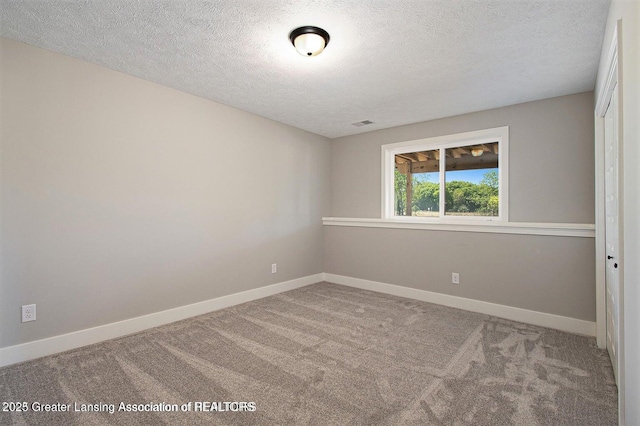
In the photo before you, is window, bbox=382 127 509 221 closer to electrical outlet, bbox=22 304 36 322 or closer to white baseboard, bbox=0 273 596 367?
white baseboard, bbox=0 273 596 367

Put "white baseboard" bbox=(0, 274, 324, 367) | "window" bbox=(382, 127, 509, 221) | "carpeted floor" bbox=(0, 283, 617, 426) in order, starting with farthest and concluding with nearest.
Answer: "window" bbox=(382, 127, 509, 221) → "white baseboard" bbox=(0, 274, 324, 367) → "carpeted floor" bbox=(0, 283, 617, 426)

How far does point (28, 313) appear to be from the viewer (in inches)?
93.4

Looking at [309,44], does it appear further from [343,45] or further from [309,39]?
[343,45]

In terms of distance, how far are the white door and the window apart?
3.40ft

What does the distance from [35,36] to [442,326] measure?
425 cm

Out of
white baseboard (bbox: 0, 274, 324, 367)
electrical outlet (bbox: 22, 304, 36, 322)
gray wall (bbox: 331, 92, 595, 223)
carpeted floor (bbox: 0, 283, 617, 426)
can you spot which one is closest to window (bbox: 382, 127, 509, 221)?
gray wall (bbox: 331, 92, 595, 223)

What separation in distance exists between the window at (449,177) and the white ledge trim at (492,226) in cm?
15

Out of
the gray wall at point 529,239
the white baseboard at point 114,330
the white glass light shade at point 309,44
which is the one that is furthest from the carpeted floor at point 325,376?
the white glass light shade at point 309,44

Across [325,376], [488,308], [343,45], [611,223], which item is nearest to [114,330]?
[325,376]

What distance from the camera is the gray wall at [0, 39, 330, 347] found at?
235 cm

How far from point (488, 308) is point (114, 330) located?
12.8ft

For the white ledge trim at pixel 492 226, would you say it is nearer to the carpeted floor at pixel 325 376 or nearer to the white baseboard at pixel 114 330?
the carpeted floor at pixel 325 376

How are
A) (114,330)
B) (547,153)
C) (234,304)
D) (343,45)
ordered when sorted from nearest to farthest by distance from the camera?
(343,45) < (114,330) < (547,153) < (234,304)

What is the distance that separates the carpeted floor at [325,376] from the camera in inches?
69.8
